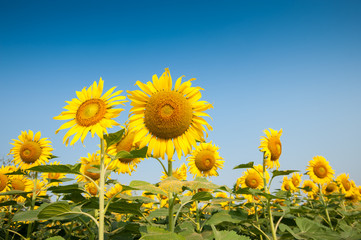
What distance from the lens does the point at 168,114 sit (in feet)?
9.31

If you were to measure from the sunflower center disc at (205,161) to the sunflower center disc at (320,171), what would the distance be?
3.46 meters

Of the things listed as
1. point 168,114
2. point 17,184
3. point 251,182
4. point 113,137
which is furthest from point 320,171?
point 17,184

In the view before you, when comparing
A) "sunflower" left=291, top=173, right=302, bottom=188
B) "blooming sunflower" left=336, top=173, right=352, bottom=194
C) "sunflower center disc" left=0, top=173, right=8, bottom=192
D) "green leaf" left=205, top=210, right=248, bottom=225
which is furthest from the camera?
"sunflower" left=291, top=173, right=302, bottom=188

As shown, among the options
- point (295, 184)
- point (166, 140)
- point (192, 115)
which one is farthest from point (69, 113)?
point (295, 184)

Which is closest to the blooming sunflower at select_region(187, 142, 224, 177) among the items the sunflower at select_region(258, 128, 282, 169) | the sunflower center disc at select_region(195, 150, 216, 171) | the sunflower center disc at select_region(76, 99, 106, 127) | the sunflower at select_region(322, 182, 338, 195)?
the sunflower center disc at select_region(195, 150, 216, 171)

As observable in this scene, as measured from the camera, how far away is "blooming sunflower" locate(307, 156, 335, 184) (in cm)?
776

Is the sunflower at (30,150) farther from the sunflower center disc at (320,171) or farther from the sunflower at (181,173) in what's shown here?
the sunflower center disc at (320,171)

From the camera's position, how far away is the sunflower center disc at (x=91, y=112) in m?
2.87

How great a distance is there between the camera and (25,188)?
20.1 feet

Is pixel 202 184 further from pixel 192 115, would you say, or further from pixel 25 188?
pixel 25 188

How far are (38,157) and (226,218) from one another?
4.09m

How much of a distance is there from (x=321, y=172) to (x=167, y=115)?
22.2 feet

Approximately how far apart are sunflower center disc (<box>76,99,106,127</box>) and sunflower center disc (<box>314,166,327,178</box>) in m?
7.19

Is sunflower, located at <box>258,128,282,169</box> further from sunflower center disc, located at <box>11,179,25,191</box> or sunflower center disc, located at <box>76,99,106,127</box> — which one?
Answer: sunflower center disc, located at <box>11,179,25,191</box>
